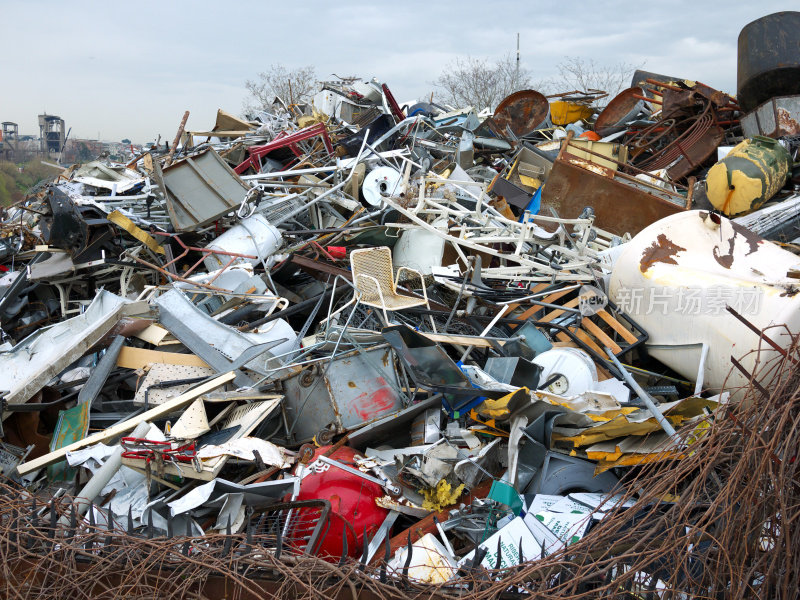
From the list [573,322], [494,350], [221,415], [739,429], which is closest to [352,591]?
[739,429]

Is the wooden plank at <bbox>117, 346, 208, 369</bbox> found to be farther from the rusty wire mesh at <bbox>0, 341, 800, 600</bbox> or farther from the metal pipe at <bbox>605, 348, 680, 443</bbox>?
the metal pipe at <bbox>605, 348, 680, 443</bbox>

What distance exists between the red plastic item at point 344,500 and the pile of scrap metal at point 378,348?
1cm

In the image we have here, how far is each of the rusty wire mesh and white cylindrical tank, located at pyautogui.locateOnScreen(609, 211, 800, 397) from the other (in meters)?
2.05

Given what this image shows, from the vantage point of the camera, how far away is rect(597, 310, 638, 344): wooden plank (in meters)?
5.11

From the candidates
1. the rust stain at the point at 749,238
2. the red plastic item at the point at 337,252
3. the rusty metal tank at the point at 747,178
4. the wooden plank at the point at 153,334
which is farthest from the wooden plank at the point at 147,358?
the rusty metal tank at the point at 747,178

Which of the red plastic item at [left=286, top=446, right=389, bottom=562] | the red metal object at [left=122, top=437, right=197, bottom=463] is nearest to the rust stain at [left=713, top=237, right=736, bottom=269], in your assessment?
the red plastic item at [left=286, top=446, right=389, bottom=562]

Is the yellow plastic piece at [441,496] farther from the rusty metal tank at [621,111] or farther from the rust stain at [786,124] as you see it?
the rusty metal tank at [621,111]

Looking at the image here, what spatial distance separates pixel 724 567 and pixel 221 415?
3391mm

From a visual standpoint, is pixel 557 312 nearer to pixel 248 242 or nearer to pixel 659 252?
pixel 659 252

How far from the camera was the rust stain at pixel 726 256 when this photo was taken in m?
5.00

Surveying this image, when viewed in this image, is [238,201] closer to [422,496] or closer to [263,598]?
[422,496]

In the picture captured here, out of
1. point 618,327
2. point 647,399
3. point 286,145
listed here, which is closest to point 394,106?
point 286,145

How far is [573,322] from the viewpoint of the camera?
5.41 m

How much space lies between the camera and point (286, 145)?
29.2 feet
